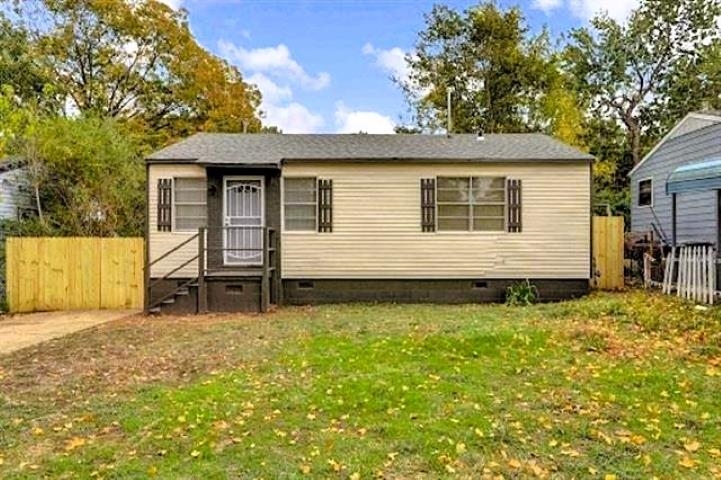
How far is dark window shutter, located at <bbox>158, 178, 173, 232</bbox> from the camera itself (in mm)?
12438

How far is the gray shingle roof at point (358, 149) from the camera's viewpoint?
12.5 m

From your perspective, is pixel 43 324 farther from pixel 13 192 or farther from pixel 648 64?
pixel 648 64

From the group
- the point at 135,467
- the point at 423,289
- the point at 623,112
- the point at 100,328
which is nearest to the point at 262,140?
the point at 423,289

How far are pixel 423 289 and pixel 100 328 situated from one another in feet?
20.6

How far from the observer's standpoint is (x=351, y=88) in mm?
24500

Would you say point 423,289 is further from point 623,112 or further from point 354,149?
point 623,112

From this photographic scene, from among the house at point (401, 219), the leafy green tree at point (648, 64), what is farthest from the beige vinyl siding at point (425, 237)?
the leafy green tree at point (648, 64)

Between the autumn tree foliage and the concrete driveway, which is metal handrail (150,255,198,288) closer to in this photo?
the concrete driveway

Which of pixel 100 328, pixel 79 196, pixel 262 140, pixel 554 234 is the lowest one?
pixel 100 328

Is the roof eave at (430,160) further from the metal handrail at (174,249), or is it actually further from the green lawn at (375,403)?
the green lawn at (375,403)

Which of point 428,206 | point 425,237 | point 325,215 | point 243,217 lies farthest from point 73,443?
point 428,206

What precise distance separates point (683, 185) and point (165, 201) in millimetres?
10389

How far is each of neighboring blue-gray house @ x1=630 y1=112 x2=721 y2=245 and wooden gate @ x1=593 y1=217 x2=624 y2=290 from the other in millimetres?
1211

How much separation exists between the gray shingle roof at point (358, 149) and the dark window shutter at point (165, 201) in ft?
1.62
